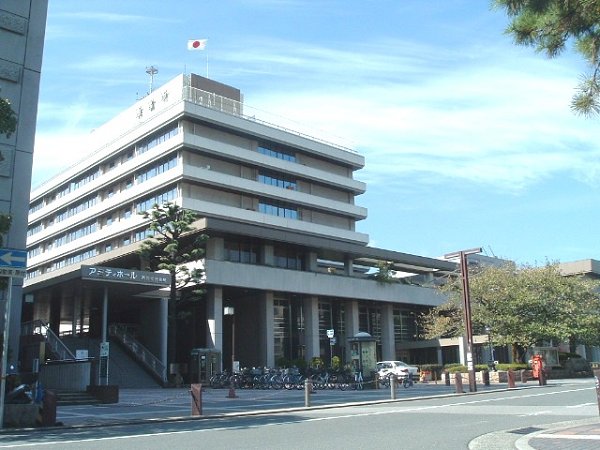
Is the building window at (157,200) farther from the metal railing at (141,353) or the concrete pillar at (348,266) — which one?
the concrete pillar at (348,266)

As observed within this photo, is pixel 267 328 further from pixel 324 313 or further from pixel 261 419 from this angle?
pixel 261 419

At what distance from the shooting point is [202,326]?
52.5 metres

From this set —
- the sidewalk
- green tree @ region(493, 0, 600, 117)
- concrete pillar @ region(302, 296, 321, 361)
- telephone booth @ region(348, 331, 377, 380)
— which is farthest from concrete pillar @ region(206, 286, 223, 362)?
green tree @ region(493, 0, 600, 117)

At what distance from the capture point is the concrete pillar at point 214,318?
4678 centimetres

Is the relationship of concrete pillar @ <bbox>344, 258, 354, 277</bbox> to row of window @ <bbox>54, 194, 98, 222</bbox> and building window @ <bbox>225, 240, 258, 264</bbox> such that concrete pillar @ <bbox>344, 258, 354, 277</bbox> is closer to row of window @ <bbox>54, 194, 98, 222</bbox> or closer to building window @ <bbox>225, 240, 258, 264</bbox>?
building window @ <bbox>225, 240, 258, 264</bbox>

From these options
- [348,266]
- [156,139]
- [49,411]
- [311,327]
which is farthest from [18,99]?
[348,266]

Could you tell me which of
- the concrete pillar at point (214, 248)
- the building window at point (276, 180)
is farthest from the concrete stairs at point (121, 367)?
the building window at point (276, 180)

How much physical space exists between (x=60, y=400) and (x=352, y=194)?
49995 mm

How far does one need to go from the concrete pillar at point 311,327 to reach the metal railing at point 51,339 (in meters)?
22.6

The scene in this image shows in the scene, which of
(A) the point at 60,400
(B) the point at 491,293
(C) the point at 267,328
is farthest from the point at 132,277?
(B) the point at 491,293

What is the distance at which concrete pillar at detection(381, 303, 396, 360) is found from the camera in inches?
2424

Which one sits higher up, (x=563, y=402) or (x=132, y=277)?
(x=132, y=277)

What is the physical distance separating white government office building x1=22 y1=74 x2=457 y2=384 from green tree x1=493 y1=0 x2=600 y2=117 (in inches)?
1338

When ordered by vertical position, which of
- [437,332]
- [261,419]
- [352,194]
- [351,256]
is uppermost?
[352,194]
